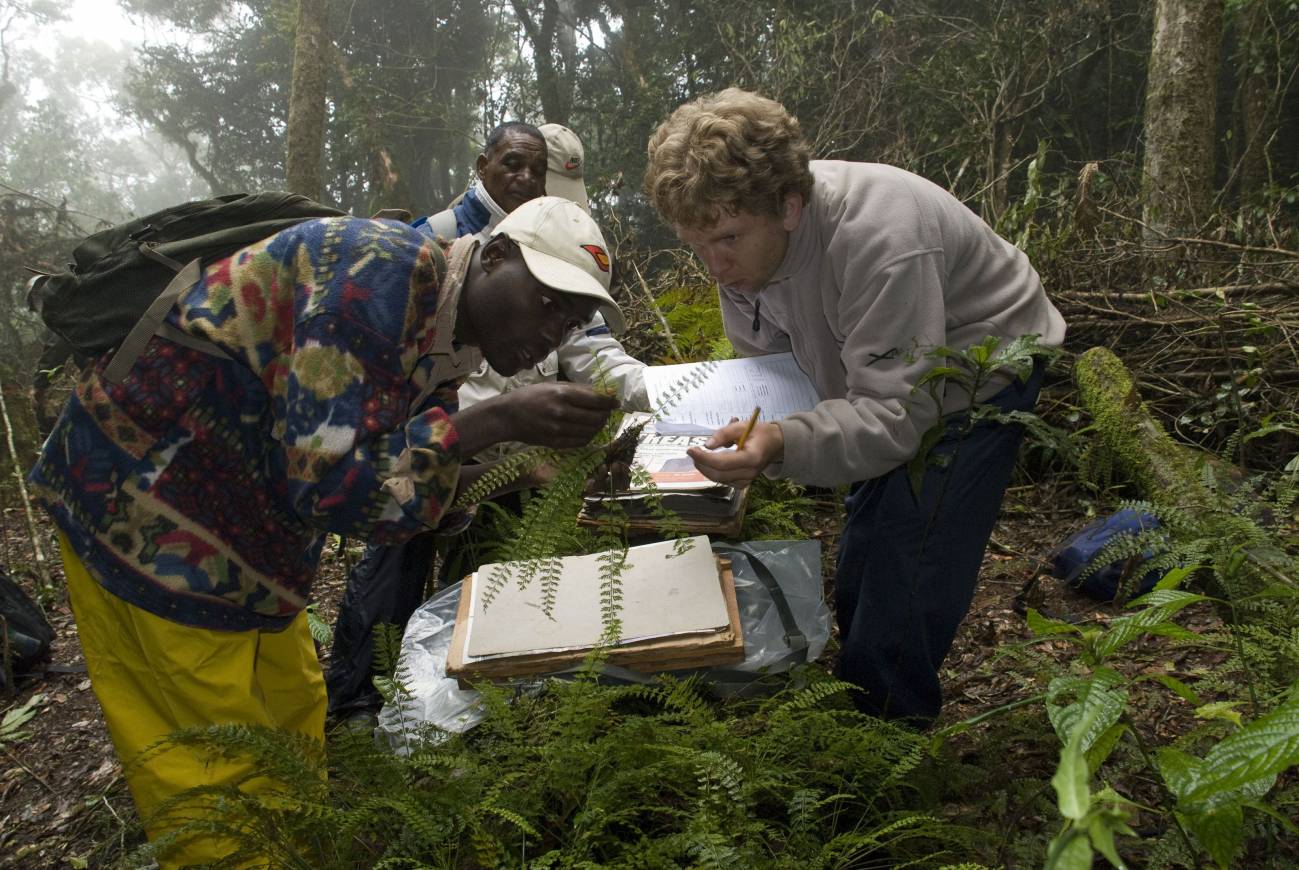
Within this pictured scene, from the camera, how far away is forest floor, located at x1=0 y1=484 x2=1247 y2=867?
7.51ft

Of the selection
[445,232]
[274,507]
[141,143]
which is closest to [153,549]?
[274,507]

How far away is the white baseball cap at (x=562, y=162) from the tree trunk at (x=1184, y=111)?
3984 millimetres

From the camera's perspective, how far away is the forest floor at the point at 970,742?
2.29m

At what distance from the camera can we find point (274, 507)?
2.05 metres

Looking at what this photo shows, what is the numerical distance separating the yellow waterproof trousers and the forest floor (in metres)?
0.23

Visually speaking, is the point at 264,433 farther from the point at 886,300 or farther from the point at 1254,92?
the point at 1254,92

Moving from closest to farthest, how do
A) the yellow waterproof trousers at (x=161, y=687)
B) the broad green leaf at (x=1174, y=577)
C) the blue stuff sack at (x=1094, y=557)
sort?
the broad green leaf at (x=1174, y=577), the yellow waterproof trousers at (x=161, y=687), the blue stuff sack at (x=1094, y=557)

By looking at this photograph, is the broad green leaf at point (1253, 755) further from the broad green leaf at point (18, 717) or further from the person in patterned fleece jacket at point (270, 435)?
the broad green leaf at point (18, 717)

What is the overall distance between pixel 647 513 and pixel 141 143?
88.5 metres

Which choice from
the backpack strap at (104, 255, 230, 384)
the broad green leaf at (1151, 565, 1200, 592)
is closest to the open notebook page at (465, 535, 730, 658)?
the backpack strap at (104, 255, 230, 384)

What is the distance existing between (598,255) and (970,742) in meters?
1.88

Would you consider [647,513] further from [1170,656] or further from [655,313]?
[655,313]

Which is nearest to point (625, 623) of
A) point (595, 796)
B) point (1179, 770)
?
point (595, 796)

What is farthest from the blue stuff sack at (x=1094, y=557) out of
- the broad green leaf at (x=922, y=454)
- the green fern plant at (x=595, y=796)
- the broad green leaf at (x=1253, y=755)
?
the broad green leaf at (x=1253, y=755)
